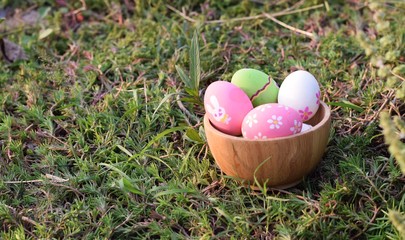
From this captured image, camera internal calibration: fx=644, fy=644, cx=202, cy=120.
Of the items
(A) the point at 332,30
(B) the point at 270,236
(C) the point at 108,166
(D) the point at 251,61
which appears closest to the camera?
(B) the point at 270,236

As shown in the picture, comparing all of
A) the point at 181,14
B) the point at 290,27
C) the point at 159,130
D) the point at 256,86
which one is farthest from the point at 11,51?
the point at 256,86

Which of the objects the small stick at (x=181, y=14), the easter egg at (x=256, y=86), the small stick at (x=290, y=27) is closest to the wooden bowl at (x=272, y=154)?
the easter egg at (x=256, y=86)

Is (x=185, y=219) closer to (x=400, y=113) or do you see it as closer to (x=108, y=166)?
(x=108, y=166)

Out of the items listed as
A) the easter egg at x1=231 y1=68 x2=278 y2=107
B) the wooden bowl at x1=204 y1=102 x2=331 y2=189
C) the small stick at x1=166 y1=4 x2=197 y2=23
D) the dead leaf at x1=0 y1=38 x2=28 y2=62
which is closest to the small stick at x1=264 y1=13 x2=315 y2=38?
the small stick at x1=166 y1=4 x2=197 y2=23

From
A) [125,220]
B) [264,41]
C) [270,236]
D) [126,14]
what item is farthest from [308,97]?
[126,14]

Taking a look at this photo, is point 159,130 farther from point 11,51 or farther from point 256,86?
point 11,51
